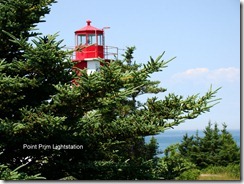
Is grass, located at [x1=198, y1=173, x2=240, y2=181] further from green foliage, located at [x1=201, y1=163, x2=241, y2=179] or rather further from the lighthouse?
the lighthouse

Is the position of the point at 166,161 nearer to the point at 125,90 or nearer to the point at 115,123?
the point at 115,123

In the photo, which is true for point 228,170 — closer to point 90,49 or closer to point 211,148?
point 90,49

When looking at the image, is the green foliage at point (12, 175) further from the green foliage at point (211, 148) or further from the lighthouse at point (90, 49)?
the green foliage at point (211, 148)

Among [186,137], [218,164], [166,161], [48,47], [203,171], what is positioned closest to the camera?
[48,47]

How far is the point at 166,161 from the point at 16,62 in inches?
70.3

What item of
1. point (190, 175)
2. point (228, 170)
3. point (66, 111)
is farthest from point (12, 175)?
point (228, 170)

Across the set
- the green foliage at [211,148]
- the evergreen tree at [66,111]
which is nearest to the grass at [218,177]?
the evergreen tree at [66,111]

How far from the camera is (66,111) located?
5.58m

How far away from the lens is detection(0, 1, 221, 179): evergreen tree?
5355 mm

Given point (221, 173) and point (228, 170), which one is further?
point (221, 173)

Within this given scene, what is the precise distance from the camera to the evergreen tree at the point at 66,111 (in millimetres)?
5355

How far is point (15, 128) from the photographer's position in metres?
5.36

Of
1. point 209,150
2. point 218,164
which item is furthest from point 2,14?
point 209,150

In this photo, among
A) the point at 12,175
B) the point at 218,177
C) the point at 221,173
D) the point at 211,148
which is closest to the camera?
the point at 12,175
